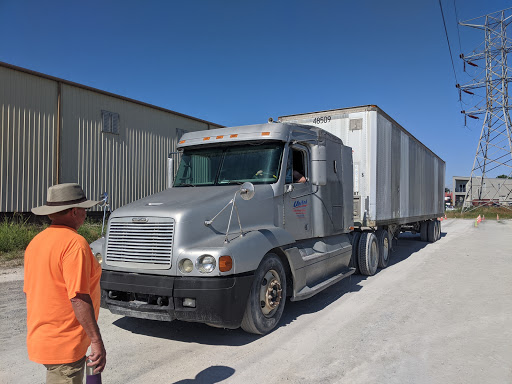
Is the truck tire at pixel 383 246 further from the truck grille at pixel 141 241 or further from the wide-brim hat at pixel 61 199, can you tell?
the wide-brim hat at pixel 61 199

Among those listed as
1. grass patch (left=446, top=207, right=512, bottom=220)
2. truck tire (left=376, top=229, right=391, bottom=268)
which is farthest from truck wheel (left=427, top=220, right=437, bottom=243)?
grass patch (left=446, top=207, right=512, bottom=220)

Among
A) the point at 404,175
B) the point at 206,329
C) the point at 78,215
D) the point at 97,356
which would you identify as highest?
the point at 404,175

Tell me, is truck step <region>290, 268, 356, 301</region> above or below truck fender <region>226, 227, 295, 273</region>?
below

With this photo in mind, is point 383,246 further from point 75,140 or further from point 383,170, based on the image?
point 75,140

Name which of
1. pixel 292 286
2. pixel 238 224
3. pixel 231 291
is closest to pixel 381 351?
pixel 292 286

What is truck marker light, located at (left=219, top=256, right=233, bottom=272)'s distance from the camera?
4102 millimetres

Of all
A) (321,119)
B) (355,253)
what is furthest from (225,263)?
(321,119)

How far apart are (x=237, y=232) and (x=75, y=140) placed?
1157 centimetres

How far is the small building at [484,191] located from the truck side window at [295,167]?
1822 inches

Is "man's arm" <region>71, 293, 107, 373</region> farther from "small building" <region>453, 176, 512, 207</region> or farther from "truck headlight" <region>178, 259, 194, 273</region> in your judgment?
"small building" <region>453, 176, 512, 207</region>

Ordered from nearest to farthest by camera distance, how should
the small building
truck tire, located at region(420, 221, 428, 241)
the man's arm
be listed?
the man's arm → truck tire, located at region(420, 221, 428, 241) → the small building

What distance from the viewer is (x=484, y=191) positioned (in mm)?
63531

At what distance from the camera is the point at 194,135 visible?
6215mm

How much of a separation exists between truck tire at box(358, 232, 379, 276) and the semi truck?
42 millimetres
